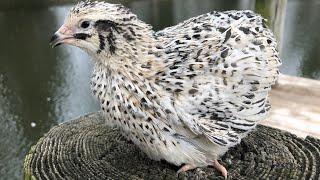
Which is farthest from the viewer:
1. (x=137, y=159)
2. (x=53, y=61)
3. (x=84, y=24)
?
(x=53, y=61)

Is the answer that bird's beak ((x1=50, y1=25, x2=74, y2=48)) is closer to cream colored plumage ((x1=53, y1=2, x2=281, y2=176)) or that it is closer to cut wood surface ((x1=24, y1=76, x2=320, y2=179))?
cream colored plumage ((x1=53, y1=2, x2=281, y2=176))

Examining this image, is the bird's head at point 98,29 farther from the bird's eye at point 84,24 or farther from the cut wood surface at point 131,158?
the cut wood surface at point 131,158

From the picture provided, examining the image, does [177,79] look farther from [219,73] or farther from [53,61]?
[53,61]

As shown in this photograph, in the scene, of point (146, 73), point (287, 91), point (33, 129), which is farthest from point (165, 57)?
point (33, 129)

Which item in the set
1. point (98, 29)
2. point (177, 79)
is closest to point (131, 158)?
point (177, 79)

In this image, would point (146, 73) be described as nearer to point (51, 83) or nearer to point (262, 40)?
point (262, 40)

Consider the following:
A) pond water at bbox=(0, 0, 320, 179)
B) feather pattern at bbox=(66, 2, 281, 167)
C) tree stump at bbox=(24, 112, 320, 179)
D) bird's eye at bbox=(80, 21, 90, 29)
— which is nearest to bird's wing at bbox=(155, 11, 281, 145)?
feather pattern at bbox=(66, 2, 281, 167)
